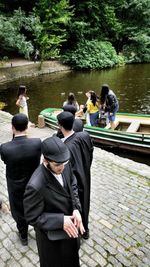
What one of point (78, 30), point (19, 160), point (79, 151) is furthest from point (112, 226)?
point (78, 30)

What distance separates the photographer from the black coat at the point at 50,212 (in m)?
2.42

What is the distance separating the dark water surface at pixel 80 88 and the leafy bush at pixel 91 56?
5.50 feet

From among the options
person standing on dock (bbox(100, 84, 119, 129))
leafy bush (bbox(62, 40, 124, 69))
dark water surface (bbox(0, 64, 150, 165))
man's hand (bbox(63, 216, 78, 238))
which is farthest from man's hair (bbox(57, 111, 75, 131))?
leafy bush (bbox(62, 40, 124, 69))

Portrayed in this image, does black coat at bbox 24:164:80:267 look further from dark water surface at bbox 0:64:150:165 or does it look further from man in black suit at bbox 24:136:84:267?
dark water surface at bbox 0:64:150:165

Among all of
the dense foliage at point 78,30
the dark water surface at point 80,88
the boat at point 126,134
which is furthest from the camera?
the dense foliage at point 78,30

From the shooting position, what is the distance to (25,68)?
76.6 ft

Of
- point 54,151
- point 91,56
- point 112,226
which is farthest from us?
point 91,56

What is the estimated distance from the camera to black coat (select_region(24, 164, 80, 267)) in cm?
242

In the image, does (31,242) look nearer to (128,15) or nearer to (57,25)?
(57,25)

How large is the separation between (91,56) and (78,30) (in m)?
3.07

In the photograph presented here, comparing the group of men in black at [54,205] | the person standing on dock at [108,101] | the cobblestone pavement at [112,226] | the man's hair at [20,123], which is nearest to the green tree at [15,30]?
the person standing on dock at [108,101]

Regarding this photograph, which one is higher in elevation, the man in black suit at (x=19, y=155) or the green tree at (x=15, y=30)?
the green tree at (x=15, y=30)

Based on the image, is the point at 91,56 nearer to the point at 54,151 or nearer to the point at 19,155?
the point at 19,155

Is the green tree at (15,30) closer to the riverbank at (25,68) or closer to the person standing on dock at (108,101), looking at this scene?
the riverbank at (25,68)
